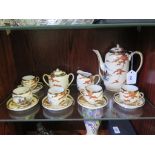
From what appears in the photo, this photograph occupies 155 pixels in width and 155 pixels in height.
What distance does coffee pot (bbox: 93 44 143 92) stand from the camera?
692 mm

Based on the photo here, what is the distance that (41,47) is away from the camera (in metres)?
0.79

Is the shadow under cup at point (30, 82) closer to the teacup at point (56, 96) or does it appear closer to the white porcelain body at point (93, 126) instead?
the teacup at point (56, 96)

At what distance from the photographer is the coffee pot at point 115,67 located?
0.69 meters

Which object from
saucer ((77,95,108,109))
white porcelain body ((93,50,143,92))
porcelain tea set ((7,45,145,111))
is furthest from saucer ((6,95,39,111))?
white porcelain body ((93,50,143,92))

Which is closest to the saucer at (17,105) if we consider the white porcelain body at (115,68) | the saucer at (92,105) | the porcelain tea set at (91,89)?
the porcelain tea set at (91,89)

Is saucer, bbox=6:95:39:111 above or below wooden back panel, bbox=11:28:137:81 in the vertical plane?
below

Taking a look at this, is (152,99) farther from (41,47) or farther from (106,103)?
(41,47)

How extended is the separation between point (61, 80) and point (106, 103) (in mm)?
185

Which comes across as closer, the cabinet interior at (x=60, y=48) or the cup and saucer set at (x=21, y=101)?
the cup and saucer set at (x=21, y=101)

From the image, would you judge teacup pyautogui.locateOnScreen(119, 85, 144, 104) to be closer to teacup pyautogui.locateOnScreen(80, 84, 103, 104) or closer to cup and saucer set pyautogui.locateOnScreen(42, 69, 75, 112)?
teacup pyautogui.locateOnScreen(80, 84, 103, 104)

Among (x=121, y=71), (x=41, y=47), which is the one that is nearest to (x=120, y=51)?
(x=121, y=71)

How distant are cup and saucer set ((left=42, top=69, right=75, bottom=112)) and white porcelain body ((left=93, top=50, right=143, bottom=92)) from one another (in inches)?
5.9

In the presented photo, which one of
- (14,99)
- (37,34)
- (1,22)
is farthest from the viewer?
(37,34)

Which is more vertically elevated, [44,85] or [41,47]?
[41,47]
